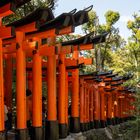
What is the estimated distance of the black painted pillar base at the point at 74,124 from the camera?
16.3m

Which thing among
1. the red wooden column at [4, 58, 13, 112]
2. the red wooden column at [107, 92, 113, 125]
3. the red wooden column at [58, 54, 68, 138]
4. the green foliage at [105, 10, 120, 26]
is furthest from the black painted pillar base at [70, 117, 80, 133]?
the green foliage at [105, 10, 120, 26]

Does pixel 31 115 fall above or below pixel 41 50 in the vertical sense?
below

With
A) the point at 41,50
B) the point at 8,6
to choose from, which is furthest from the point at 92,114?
the point at 8,6

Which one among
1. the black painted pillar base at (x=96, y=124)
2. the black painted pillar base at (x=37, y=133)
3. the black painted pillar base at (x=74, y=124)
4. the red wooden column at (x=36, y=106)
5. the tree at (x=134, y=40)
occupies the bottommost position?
the black painted pillar base at (x=96, y=124)

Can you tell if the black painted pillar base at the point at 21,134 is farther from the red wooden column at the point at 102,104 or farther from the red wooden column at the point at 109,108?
the red wooden column at the point at 109,108

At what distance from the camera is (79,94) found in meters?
18.0

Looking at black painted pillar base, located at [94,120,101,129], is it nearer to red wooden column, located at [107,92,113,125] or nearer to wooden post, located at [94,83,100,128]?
wooden post, located at [94,83,100,128]

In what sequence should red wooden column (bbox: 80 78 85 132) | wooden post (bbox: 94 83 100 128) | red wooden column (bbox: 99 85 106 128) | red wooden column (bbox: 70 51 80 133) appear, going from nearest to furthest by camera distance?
red wooden column (bbox: 70 51 80 133)
red wooden column (bbox: 80 78 85 132)
wooden post (bbox: 94 83 100 128)
red wooden column (bbox: 99 85 106 128)

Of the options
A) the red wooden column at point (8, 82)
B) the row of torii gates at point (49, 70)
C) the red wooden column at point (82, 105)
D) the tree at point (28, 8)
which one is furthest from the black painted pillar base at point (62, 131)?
the tree at point (28, 8)

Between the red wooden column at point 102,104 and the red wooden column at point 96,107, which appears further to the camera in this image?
the red wooden column at point 102,104

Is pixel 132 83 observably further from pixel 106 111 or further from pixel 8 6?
pixel 106 111

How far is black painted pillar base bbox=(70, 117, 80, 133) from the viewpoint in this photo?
1633 centimetres

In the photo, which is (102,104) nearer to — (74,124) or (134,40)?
(74,124)

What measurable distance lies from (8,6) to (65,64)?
19.7 feet
